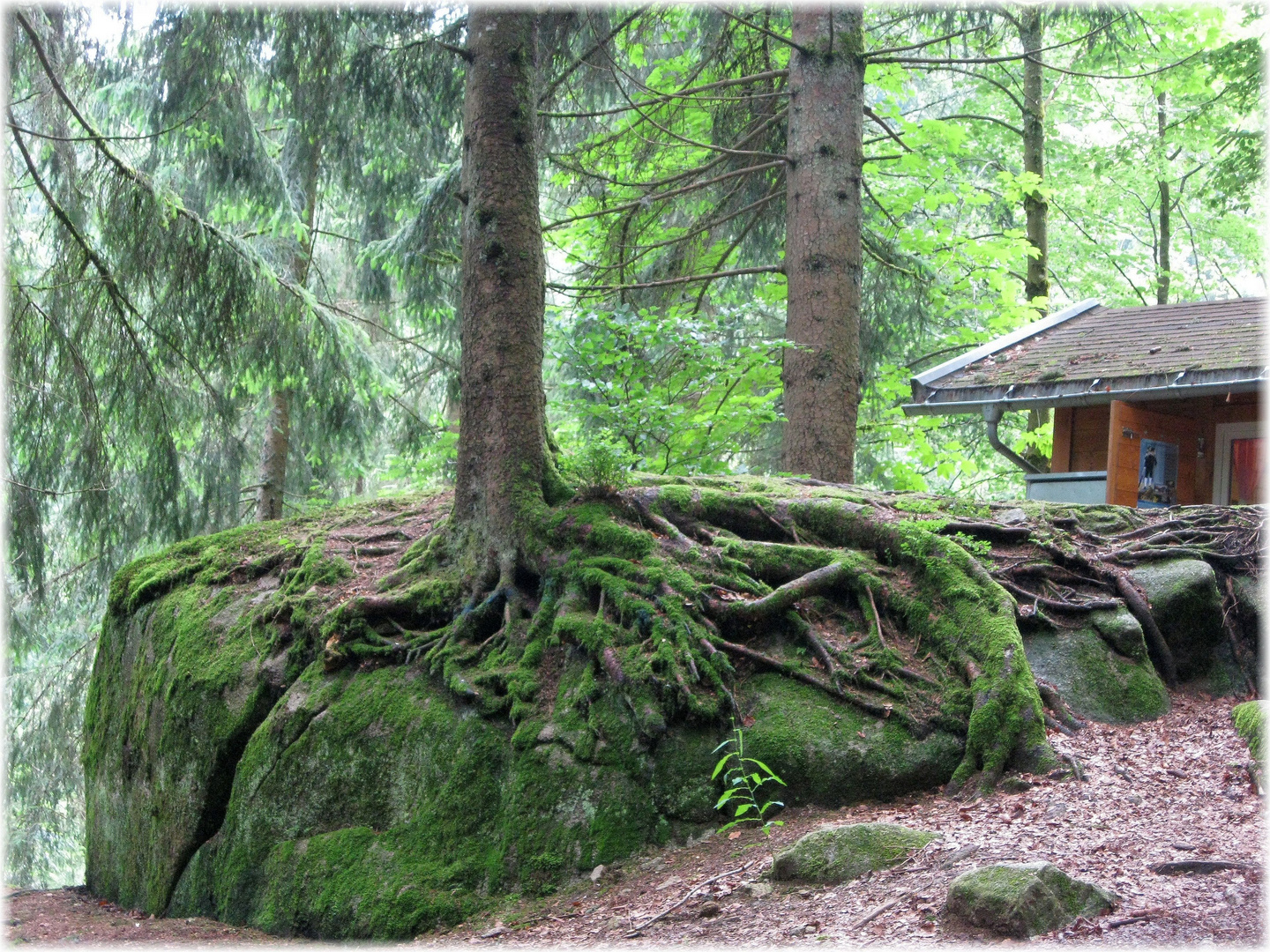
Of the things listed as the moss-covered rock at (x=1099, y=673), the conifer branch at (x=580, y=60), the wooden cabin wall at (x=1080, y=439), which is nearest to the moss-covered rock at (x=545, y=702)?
the moss-covered rock at (x=1099, y=673)

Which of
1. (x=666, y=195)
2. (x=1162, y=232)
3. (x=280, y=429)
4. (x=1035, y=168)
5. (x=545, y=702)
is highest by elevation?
(x=1035, y=168)

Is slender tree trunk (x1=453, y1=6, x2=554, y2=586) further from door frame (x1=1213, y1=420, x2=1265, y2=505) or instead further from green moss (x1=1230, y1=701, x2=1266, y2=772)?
door frame (x1=1213, y1=420, x2=1265, y2=505)

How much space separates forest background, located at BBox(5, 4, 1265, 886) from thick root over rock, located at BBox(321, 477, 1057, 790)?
2.75 ft

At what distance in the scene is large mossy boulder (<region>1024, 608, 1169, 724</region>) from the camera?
5.91m

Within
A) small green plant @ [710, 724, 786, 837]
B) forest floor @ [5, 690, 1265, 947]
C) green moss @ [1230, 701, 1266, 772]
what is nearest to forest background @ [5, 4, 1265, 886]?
small green plant @ [710, 724, 786, 837]

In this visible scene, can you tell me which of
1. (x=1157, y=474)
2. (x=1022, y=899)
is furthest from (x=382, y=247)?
(x=1022, y=899)

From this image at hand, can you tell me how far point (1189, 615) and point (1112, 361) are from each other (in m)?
4.93

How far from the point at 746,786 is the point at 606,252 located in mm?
7827

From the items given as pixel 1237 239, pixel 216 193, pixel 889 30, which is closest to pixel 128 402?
pixel 216 193

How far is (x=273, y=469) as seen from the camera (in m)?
14.2

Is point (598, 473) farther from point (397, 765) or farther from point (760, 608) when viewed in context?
point (397, 765)

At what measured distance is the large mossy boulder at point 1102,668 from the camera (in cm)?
591

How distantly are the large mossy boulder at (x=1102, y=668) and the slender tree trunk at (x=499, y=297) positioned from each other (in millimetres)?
3180

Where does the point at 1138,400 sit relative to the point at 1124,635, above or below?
above
